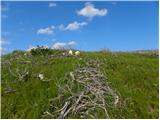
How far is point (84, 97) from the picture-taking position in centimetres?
794

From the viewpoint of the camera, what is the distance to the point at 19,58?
1175cm

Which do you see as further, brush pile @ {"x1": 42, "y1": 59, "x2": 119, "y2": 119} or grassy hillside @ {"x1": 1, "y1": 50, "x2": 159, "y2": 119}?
grassy hillside @ {"x1": 1, "y1": 50, "x2": 159, "y2": 119}

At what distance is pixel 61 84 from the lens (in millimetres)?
8656

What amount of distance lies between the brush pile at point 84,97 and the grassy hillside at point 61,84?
1.9 inches

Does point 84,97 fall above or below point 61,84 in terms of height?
below

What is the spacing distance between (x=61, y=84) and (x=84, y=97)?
0.89 metres

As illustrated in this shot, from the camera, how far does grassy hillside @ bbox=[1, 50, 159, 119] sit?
7.88 metres

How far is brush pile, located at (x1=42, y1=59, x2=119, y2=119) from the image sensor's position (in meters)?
7.51

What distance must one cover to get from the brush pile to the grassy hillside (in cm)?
5

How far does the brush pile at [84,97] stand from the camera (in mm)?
7512

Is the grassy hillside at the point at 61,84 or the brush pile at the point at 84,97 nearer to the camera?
the brush pile at the point at 84,97

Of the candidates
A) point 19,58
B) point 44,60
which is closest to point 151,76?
point 44,60

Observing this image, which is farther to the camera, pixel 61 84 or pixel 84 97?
pixel 61 84

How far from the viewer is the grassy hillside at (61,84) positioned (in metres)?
7.88
